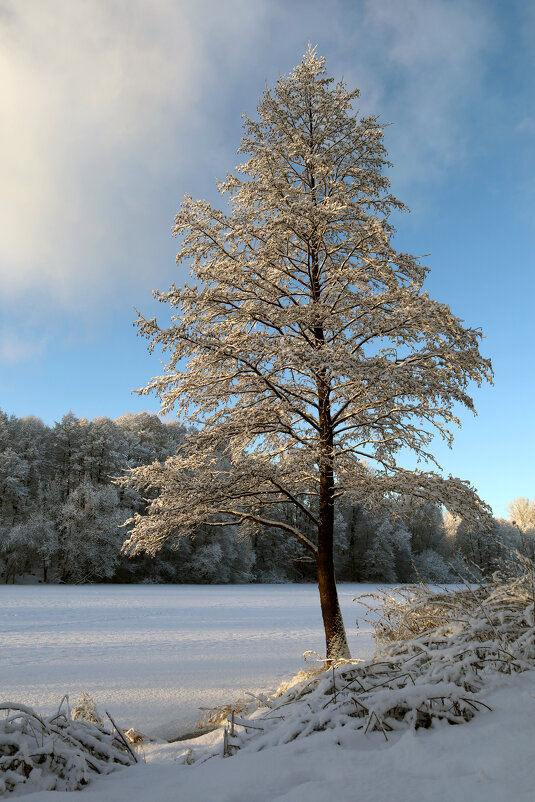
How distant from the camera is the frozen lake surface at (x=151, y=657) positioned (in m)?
5.79

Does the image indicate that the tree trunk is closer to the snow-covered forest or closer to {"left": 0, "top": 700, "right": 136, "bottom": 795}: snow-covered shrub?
{"left": 0, "top": 700, "right": 136, "bottom": 795}: snow-covered shrub

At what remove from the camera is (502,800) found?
1.28m

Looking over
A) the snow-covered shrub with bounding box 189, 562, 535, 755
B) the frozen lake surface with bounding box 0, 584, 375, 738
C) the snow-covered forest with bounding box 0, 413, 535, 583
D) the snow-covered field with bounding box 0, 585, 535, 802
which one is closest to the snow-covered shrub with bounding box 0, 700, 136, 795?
the snow-covered field with bounding box 0, 585, 535, 802

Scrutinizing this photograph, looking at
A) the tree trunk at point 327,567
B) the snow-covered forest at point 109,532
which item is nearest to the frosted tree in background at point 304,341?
the tree trunk at point 327,567

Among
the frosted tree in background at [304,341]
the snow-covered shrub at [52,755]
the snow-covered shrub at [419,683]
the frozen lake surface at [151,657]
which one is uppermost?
the frosted tree in background at [304,341]

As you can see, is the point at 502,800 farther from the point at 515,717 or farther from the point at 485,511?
the point at 485,511

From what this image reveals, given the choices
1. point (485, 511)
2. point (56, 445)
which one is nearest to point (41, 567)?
point (56, 445)

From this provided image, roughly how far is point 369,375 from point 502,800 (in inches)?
198

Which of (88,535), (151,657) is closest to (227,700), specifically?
(151,657)

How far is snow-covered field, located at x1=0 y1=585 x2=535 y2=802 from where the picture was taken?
1497 millimetres

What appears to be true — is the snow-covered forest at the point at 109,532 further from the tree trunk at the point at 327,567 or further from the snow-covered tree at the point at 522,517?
the tree trunk at the point at 327,567

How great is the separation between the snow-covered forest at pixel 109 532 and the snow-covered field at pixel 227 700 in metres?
15.1

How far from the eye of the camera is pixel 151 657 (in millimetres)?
8656

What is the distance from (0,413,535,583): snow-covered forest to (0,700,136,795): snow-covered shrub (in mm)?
25641
